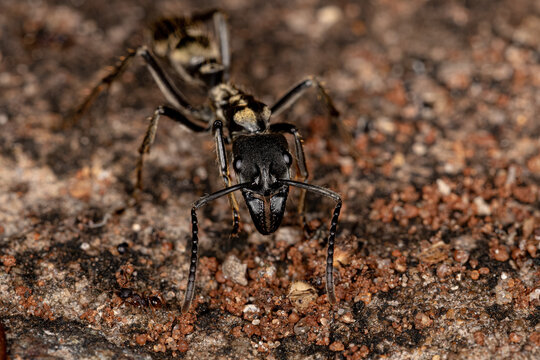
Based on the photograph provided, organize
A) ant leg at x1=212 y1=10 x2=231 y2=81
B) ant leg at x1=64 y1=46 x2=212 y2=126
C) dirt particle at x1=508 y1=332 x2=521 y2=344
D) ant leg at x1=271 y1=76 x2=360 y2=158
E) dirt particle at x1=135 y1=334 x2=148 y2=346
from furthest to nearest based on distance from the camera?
ant leg at x1=212 y1=10 x2=231 y2=81 → ant leg at x1=64 y1=46 x2=212 y2=126 → ant leg at x1=271 y1=76 x2=360 y2=158 → dirt particle at x1=135 y1=334 x2=148 y2=346 → dirt particle at x1=508 y1=332 x2=521 y2=344

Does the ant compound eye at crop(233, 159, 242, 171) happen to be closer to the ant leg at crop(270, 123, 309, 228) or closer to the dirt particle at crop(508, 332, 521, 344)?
the ant leg at crop(270, 123, 309, 228)

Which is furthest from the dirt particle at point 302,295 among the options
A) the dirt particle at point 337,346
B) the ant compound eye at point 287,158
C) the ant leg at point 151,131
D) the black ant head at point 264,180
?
the ant leg at point 151,131

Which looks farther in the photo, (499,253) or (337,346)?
(499,253)

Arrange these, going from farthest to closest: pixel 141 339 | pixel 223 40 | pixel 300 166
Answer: pixel 223 40 → pixel 300 166 → pixel 141 339

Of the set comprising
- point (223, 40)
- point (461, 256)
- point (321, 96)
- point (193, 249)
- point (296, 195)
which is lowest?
point (461, 256)

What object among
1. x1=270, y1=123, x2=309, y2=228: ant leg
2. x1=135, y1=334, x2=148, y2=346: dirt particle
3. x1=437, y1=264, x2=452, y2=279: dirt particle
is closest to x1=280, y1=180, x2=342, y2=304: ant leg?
x1=270, y1=123, x2=309, y2=228: ant leg

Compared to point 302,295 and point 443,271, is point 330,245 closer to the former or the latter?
point 302,295

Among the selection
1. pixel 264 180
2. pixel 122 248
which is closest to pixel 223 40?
pixel 264 180
